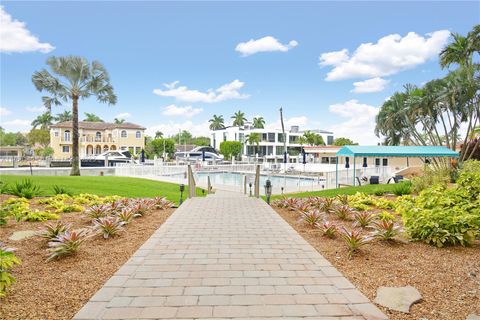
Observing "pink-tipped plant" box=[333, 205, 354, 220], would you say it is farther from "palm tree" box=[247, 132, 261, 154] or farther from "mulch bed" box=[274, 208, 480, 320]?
"palm tree" box=[247, 132, 261, 154]

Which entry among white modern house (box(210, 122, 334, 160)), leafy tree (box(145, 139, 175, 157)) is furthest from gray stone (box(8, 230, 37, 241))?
white modern house (box(210, 122, 334, 160))

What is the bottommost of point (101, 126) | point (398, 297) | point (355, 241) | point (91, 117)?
point (398, 297)

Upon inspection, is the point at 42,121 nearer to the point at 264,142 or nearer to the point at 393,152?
the point at 264,142

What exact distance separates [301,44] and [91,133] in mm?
40361

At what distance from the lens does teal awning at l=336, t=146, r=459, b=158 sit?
2076 cm

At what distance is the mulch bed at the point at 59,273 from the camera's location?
3.16 m

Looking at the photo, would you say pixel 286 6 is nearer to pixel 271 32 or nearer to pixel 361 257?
pixel 271 32

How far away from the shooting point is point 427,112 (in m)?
32.4

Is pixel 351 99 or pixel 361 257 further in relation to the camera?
pixel 351 99

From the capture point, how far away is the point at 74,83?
2325 cm

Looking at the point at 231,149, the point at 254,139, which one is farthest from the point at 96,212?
the point at 254,139

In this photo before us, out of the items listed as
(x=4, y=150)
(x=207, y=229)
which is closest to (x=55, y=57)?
(x=207, y=229)

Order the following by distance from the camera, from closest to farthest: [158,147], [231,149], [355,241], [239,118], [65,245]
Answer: [65,245] < [355,241] < [231,149] < [158,147] < [239,118]

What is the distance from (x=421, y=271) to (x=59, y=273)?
4696 mm
